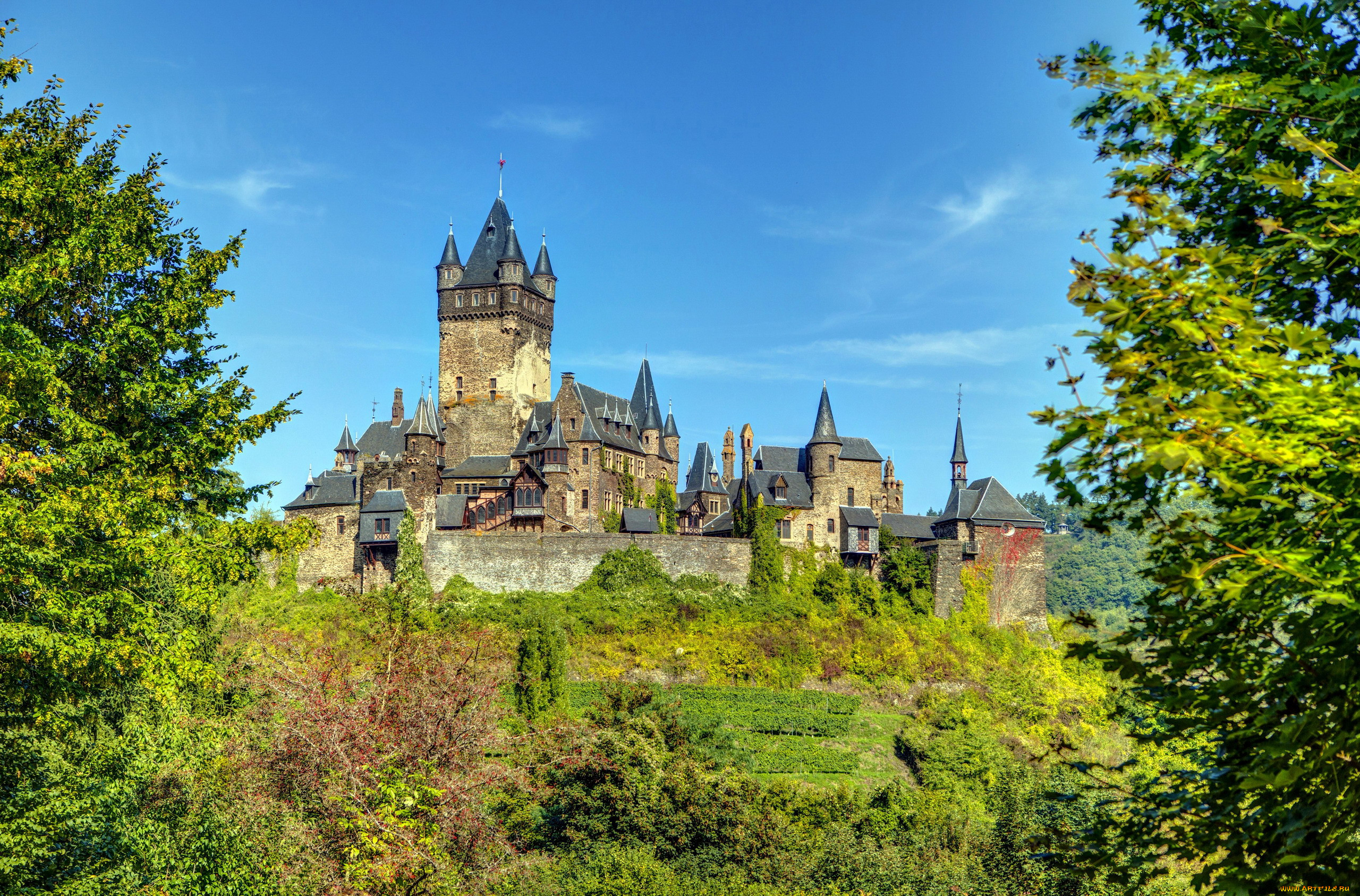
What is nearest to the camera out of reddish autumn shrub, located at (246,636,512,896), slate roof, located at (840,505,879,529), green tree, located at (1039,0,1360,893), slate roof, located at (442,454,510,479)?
green tree, located at (1039,0,1360,893)

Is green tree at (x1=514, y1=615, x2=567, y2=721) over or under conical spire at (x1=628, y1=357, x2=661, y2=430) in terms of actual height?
under

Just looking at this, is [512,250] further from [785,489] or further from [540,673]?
[540,673]

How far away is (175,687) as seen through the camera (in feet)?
47.7

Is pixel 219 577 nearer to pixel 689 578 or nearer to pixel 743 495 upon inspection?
pixel 689 578

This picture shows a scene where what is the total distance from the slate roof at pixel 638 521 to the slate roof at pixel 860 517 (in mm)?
9247

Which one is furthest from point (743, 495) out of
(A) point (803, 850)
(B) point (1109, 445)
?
(B) point (1109, 445)

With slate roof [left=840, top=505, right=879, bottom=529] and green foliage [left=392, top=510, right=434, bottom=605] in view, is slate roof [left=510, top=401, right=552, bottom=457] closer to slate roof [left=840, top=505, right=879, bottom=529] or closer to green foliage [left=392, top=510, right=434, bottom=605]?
green foliage [left=392, top=510, right=434, bottom=605]

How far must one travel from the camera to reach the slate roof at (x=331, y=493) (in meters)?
52.9

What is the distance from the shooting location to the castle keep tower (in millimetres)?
58125

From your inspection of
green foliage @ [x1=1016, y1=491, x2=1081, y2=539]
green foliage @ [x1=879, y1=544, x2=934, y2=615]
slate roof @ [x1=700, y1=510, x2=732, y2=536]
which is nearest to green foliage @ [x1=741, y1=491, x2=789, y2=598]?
slate roof @ [x1=700, y1=510, x2=732, y2=536]

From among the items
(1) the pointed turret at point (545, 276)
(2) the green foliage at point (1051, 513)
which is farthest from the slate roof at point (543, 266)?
(2) the green foliage at point (1051, 513)

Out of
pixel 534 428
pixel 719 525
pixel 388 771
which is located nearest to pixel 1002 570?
pixel 719 525

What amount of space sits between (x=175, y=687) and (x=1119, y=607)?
4643 inches

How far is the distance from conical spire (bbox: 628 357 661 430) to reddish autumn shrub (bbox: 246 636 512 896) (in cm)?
4029
